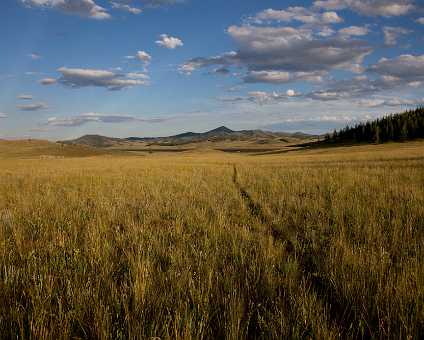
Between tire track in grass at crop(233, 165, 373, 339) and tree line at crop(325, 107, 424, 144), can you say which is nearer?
tire track in grass at crop(233, 165, 373, 339)

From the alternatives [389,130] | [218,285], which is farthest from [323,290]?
[389,130]

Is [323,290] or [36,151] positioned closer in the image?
[323,290]

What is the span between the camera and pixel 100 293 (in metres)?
2.83

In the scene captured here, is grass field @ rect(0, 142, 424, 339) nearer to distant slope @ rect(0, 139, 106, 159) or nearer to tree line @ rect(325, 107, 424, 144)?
distant slope @ rect(0, 139, 106, 159)

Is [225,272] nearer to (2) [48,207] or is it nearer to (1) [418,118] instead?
(2) [48,207]

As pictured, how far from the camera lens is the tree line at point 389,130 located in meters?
93.9

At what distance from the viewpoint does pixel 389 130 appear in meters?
96.6

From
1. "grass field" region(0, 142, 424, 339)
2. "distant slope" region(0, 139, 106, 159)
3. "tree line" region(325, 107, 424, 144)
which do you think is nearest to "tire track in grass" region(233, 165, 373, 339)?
"grass field" region(0, 142, 424, 339)

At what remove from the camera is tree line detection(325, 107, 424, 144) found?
93.9 metres

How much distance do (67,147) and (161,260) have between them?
112m

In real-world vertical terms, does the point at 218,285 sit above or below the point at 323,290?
above

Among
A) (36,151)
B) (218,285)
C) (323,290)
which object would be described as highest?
(36,151)

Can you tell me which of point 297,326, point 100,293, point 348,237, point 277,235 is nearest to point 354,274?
point 297,326

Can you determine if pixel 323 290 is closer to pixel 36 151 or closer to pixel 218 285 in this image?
pixel 218 285
